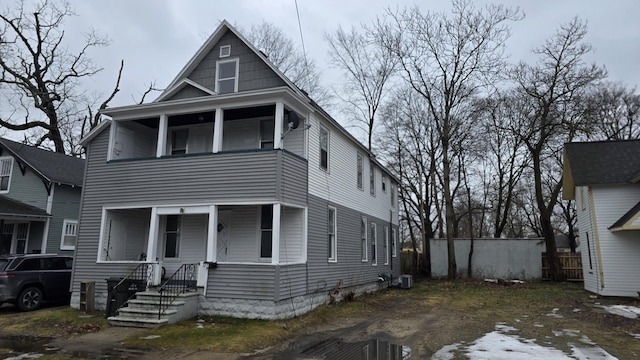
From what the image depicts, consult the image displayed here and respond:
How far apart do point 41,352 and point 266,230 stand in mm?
6493

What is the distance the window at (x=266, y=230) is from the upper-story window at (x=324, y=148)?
2486 mm

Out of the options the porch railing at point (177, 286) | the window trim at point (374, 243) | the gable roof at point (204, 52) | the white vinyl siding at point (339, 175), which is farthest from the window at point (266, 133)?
the window trim at point (374, 243)

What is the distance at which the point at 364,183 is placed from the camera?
18906 millimetres

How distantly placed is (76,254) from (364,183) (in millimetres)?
11398

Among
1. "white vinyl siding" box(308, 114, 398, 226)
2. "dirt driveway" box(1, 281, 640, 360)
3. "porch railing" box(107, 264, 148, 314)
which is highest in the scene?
"white vinyl siding" box(308, 114, 398, 226)

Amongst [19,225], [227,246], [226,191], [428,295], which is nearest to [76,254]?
[227,246]

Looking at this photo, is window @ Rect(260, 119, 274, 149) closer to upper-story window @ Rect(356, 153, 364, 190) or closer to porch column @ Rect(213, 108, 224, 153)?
porch column @ Rect(213, 108, 224, 153)

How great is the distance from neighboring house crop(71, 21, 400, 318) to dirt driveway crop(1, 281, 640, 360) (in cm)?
188

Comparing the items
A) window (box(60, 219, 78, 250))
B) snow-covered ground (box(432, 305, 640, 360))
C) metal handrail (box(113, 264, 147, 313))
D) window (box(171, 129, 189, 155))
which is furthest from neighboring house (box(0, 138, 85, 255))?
snow-covered ground (box(432, 305, 640, 360))

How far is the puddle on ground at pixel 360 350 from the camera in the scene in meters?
7.93

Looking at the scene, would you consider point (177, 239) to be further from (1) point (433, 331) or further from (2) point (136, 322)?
(1) point (433, 331)

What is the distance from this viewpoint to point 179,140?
14.9 meters

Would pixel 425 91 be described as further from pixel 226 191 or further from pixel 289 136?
pixel 226 191

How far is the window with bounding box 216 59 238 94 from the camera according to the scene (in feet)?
47.5
